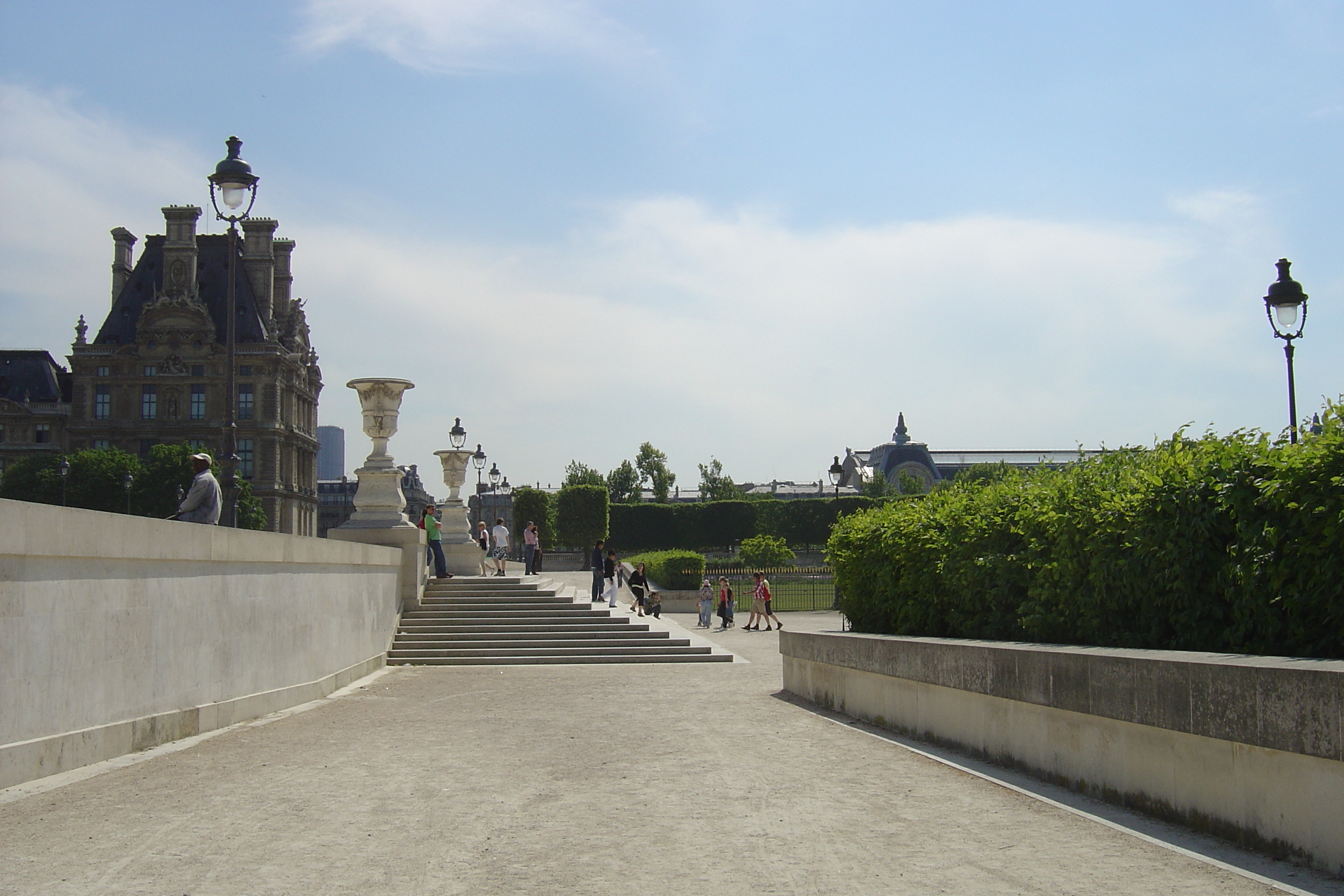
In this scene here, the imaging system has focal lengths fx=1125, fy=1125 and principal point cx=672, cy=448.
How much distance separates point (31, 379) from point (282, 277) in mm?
21548

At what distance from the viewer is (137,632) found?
823cm

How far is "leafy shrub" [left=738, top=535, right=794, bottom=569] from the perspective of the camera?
47750 millimetres

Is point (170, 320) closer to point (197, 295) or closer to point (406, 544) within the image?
point (197, 295)

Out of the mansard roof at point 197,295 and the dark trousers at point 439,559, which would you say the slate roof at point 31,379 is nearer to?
the mansard roof at point 197,295

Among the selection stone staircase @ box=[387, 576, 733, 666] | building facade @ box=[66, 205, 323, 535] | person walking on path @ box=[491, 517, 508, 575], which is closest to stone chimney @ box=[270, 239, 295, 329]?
building facade @ box=[66, 205, 323, 535]

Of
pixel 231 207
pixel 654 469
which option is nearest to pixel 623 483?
pixel 654 469

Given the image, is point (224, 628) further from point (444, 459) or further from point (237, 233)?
point (444, 459)

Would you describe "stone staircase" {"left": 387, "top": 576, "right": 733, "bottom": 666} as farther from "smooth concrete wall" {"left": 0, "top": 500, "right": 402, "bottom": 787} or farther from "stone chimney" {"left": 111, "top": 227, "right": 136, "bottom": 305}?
"stone chimney" {"left": 111, "top": 227, "right": 136, "bottom": 305}

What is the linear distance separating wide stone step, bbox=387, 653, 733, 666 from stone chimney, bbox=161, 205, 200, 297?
261ft

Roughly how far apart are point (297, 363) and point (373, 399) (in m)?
82.8

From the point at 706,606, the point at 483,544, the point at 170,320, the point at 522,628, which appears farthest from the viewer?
the point at 170,320

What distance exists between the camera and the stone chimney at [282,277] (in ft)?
318

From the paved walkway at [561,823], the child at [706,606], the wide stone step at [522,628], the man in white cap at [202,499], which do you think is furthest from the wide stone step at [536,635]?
the child at [706,606]

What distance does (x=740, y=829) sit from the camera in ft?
18.5
